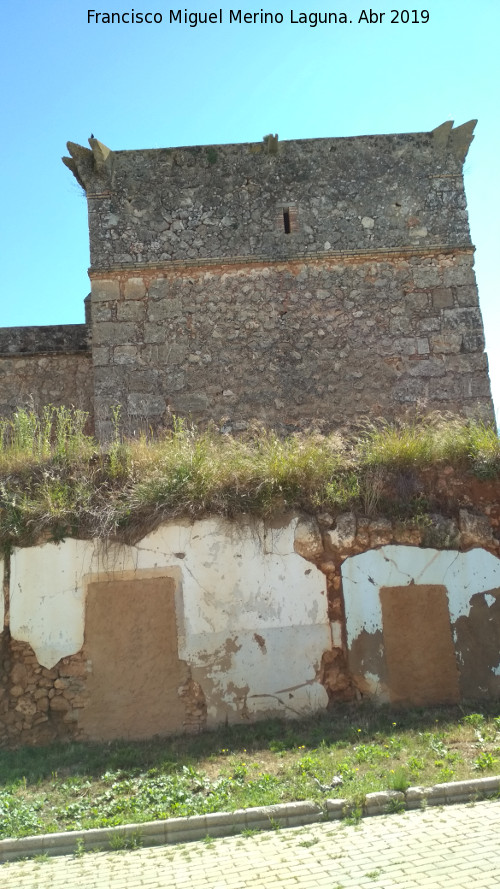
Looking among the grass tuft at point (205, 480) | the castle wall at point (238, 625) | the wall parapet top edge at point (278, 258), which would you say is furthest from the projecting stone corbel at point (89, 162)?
the castle wall at point (238, 625)

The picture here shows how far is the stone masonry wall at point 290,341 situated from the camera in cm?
1164

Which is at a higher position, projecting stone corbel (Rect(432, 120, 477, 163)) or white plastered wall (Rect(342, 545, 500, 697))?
projecting stone corbel (Rect(432, 120, 477, 163))

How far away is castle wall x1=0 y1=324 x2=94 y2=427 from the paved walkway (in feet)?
26.2

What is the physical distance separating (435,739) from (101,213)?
882 centimetres

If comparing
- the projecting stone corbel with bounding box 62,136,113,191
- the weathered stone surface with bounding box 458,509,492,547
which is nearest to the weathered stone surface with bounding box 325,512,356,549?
the weathered stone surface with bounding box 458,509,492,547

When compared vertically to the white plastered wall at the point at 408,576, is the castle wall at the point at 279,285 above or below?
above

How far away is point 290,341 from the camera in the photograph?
11.8m

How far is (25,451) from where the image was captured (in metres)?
8.55

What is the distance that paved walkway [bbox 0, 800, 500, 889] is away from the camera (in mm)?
4387

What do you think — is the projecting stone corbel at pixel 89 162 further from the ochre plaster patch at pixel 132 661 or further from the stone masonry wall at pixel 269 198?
the ochre plaster patch at pixel 132 661

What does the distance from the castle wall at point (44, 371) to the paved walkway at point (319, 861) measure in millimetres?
7979

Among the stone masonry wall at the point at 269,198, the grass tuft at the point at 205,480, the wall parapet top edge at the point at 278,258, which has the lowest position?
the grass tuft at the point at 205,480

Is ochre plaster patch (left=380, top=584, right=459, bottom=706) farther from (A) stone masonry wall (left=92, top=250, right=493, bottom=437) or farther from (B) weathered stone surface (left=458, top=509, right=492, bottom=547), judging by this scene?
(A) stone masonry wall (left=92, top=250, right=493, bottom=437)

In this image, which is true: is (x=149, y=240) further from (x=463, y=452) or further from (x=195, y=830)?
(x=195, y=830)
